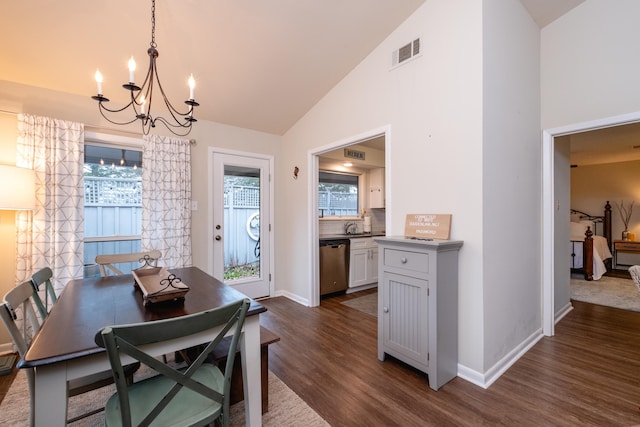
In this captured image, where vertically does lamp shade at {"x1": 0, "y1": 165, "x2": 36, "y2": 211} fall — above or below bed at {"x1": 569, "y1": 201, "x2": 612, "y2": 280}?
above

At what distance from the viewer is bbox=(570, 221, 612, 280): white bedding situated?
529 cm

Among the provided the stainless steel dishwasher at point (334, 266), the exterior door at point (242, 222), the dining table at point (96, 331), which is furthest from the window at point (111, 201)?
the stainless steel dishwasher at point (334, 266)

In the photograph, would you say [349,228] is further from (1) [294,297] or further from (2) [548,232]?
(2) [548,232]

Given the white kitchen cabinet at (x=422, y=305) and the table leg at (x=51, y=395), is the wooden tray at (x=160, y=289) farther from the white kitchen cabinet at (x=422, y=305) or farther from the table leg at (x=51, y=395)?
the white kitchen cabinet at (x=422, y=305)

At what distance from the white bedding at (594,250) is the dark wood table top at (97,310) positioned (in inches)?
253

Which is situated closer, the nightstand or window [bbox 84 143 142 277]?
window [bbox 84 143 142 277]

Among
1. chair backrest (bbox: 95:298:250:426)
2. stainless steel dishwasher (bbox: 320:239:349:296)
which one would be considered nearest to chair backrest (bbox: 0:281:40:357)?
chair backrest (bbox: 95:298:250:426)

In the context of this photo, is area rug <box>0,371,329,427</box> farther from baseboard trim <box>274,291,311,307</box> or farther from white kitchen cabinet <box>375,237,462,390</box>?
baseboard trim <box>274,291,311,307</box>

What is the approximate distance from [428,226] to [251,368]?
1745 mm

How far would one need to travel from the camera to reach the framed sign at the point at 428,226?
2342mm

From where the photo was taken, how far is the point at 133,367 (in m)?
1.59

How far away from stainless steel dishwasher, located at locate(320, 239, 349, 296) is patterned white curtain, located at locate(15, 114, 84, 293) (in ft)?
9.19

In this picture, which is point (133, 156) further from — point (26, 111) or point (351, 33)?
point (351, 33)

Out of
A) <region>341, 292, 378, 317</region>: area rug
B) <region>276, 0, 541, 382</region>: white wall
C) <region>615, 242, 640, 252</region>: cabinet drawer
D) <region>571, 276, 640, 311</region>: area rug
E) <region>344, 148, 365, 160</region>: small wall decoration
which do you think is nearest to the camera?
<region>276, 0, 541, 382</region>: white wall
